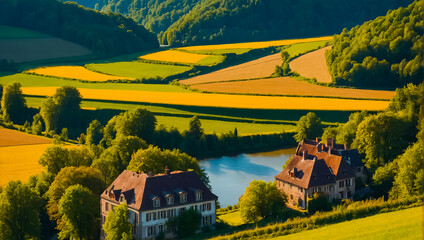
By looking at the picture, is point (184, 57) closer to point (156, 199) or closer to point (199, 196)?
point (199, 196)

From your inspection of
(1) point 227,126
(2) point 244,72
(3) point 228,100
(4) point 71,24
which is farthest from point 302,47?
(1) point 227,126

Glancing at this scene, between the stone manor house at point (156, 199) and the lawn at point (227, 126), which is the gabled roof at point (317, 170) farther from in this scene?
the lawn at point (227, 126)

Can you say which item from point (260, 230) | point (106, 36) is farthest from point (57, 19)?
point (260, 230)

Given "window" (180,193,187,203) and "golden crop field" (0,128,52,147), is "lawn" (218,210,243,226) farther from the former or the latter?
"golden crop field" (0,128,52,147)

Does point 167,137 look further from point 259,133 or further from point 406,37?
point 406,37

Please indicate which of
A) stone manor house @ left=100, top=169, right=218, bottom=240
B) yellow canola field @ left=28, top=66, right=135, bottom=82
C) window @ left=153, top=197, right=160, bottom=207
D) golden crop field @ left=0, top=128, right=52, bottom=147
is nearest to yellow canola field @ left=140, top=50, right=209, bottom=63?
yellow canola field @ left=28, top=66, right=135, bottom=82

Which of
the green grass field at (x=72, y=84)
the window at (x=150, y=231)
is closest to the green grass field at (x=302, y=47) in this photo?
the green grass field at (x=72, y=84)
